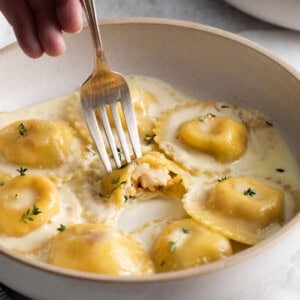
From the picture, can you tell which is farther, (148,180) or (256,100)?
(256,100)

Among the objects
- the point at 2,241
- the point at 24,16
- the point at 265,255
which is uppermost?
the point at 24,16

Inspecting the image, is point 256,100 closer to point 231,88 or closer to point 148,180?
point 231,88

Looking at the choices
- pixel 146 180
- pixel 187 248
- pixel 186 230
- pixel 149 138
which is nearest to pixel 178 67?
pixel 149 138

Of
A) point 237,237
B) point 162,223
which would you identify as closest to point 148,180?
point 162,223

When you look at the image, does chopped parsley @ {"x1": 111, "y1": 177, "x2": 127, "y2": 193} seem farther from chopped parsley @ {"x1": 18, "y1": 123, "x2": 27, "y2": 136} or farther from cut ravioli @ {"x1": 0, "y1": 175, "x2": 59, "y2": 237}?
chopped parsley @ {"x1": 18, "y1": 123, "x2": 27, "y2": 136}

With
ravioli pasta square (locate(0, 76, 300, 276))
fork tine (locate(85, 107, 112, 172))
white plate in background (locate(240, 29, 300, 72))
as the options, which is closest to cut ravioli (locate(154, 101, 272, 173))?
ravioli pasta square (locate(0, 76, 300, 276))
